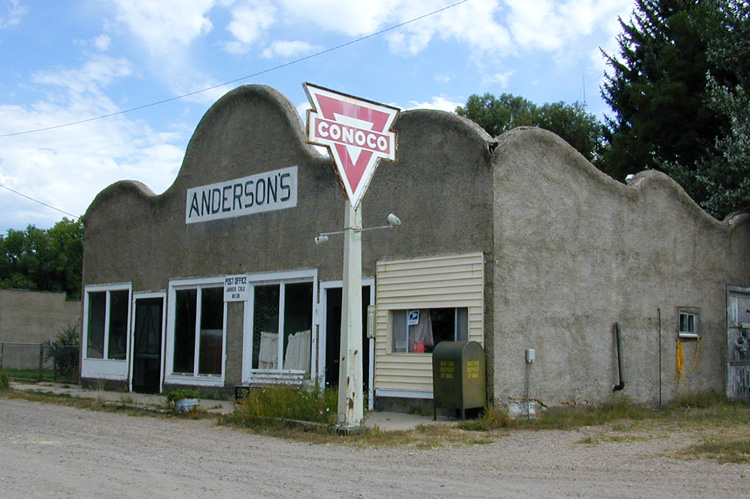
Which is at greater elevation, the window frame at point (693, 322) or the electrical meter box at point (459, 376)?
the window frame at point (693, 322)

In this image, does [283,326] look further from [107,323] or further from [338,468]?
[338,468]

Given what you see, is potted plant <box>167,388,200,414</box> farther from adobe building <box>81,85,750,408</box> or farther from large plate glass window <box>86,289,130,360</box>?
large plate glass window <box>86,289,130,360</box>

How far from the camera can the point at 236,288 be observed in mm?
17516

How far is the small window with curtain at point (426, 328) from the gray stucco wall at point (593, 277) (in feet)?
2.65

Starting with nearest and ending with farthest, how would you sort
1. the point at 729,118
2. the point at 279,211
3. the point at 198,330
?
the point at 279,211 < the point at 198,330 < the point at 729,118

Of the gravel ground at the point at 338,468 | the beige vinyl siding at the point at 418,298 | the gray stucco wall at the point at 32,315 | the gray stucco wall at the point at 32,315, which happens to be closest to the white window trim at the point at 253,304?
the beige vinyl siding at the point at 418,298

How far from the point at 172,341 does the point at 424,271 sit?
8.06 m

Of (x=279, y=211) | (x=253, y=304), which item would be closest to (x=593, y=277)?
(x=279, y=211)

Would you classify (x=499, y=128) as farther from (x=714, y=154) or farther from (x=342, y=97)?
(x=342, y=97)

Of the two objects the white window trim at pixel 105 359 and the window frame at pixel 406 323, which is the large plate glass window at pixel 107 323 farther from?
the window frame at pixel 406 323

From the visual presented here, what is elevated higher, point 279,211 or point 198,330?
point 279,211

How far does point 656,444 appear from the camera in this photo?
34.7 feet

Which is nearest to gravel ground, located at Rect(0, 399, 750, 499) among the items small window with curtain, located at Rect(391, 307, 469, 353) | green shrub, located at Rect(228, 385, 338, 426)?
green shrub, located at Rect(228, 385, 338, 426)

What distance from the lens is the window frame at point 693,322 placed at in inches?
666
